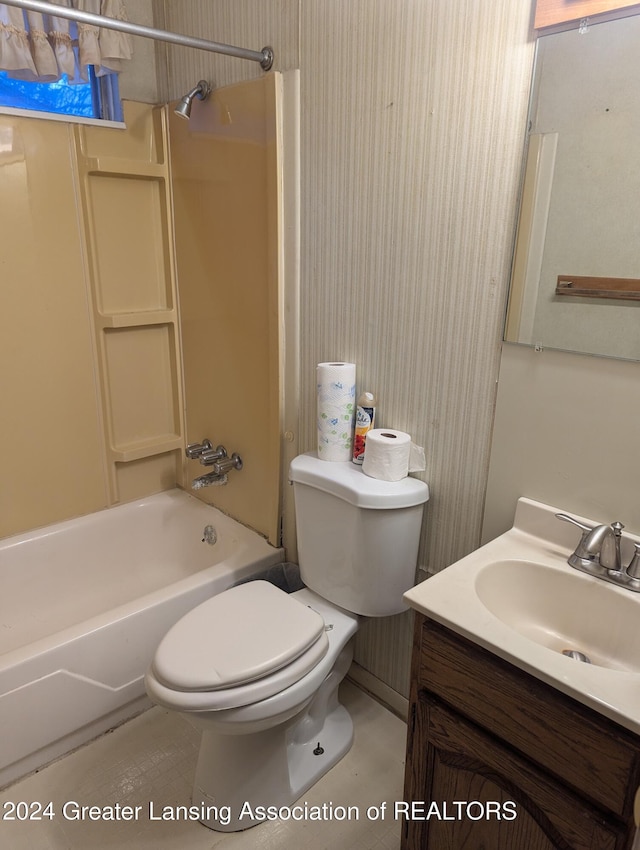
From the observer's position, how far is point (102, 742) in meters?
1.73

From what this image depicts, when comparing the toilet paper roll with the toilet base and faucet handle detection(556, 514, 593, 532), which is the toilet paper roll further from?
the toilet base

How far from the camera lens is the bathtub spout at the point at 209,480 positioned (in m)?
2.12

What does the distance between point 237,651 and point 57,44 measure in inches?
68.2

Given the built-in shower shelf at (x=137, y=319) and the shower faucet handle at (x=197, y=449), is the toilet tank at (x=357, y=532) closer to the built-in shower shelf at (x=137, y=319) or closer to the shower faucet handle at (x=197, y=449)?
the shower faucet handle at (x=197, y=449)

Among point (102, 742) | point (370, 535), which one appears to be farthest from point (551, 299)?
point (102, 742)

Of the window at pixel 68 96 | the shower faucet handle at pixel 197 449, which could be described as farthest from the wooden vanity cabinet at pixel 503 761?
the window at pixel 68 96

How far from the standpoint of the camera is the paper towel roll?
63.3 inches

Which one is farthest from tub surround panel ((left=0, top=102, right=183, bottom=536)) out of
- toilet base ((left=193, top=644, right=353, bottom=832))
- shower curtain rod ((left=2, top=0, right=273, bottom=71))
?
toilet base ((left=193, top=644, right=353, bottom=832))

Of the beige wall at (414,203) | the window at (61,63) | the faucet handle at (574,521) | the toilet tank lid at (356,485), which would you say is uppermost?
the window at (61,63)

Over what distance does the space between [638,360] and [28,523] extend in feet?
6.45

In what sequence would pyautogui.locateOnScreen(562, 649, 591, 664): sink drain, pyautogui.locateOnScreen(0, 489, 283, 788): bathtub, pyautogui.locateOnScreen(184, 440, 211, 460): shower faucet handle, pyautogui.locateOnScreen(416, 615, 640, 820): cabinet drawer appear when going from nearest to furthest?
pyautogui.locateOnScreen(416, 615, 640, 820): cabinet drawer → pyautogui.locateOnScreen(562, 649, 591, 664): sink drain → pyautogui.locateOnScreen(0, 489, 283, 788): bathtub → pyautogui.locateOnScreen(184, 440, 211, 460): shower faucet handle

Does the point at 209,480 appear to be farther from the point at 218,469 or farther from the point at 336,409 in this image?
the point at 336,409

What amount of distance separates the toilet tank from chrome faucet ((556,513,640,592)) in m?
0.41

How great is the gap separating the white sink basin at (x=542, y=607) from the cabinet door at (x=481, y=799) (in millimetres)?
207
